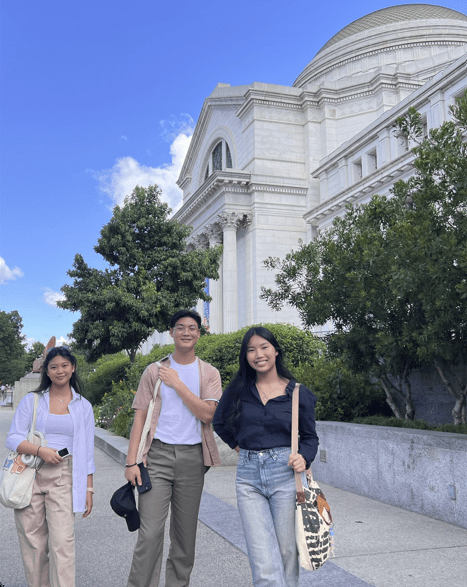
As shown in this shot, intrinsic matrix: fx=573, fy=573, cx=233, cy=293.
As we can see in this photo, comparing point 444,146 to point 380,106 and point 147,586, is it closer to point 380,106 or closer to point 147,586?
point 147,586

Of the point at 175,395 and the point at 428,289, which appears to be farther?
the point at 428,289

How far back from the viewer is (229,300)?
37.6 meters

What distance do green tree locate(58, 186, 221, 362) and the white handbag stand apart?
18.5 metres

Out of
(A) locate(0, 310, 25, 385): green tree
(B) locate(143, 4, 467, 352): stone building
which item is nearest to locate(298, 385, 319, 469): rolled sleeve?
(B) locate(143, 4, 467, 352): stone building

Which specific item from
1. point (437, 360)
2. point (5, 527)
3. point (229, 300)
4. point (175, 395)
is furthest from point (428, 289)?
point (229, 300)

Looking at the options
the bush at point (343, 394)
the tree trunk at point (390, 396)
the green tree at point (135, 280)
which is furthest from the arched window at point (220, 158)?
the tree trunk at point (390, 396)

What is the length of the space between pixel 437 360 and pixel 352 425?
1.60 metres

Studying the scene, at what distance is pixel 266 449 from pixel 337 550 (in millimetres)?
2575

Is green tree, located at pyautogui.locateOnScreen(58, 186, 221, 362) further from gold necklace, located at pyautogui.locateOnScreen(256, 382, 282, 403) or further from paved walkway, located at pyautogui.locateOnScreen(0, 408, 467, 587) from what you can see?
gold necklace, located at pyautogui.locateOnScreen(256, 382, 282, 403)

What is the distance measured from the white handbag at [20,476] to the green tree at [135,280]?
18.5 m

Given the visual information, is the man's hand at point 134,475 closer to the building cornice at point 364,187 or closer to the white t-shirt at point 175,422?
the white t-shirt at point 175,422

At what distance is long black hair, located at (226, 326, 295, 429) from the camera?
11.9ft

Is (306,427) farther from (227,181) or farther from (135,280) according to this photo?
(227,181)

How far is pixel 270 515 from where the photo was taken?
11.3ft
